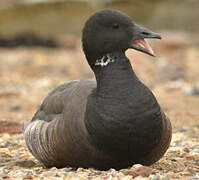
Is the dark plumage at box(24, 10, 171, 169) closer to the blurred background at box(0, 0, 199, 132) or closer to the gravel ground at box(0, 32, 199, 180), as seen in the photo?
the gravel ground at box(0, 32, 199, 180)

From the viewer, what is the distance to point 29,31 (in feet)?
61.6

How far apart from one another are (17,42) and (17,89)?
6.86 meters

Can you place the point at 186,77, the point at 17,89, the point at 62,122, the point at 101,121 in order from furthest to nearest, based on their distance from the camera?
the point at 186,77, the point at 17,89, the point at 62,122, the point at 101,121

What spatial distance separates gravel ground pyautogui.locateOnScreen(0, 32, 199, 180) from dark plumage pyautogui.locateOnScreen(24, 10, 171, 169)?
15cm

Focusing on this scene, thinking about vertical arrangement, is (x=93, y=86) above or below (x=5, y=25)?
above

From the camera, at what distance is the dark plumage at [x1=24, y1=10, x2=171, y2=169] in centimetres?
468

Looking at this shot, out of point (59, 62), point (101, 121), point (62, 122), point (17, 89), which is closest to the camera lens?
point (101, 121)

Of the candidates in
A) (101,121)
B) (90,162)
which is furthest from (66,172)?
(101,121)

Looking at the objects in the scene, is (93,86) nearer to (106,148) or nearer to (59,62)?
(106,148)

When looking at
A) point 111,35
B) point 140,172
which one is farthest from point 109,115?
point 111,35

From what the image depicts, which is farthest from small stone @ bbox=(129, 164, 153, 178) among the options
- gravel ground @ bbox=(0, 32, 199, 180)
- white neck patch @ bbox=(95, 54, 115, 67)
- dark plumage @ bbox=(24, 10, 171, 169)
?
white neck patch @ bbox=(95, 54, 115, 67)

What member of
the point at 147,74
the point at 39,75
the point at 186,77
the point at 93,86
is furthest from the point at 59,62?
the point at 93,86

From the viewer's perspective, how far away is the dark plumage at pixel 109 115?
4676 mm

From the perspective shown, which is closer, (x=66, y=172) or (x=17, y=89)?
(x=66, y=172)
